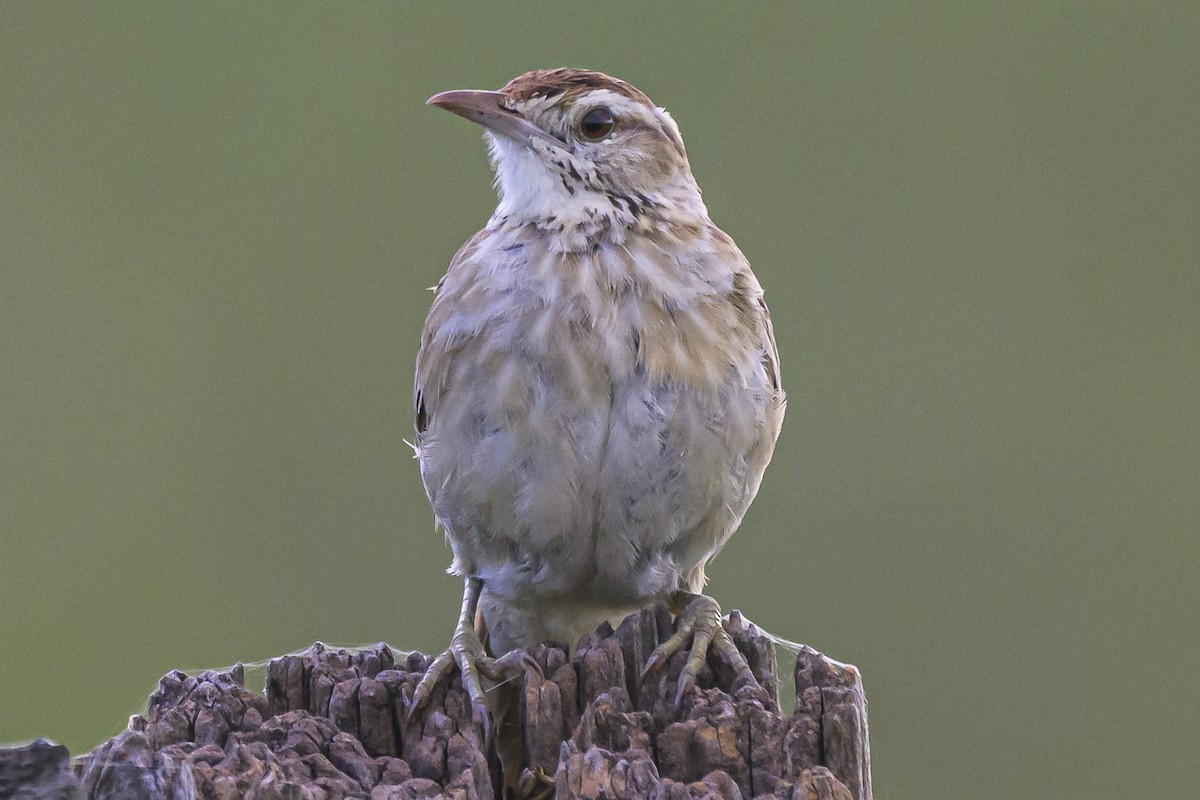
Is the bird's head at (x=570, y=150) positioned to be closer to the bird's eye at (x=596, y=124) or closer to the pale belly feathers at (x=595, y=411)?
the bird's eye at (x=596, y=124)

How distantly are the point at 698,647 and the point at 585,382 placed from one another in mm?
910

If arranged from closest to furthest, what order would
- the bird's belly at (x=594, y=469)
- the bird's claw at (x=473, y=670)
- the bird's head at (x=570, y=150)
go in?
the bird's claw at (x=473, y=670)
the bird's belly at (x=594, y=469)
the bird's head at (x=570, y=150)

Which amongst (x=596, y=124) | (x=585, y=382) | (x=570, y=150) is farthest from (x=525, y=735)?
(x=596, y=124)

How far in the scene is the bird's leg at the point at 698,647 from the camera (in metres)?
4.20

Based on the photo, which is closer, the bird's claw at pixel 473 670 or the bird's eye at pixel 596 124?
the bird's claw at pixel 473 670

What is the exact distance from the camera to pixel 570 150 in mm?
5266

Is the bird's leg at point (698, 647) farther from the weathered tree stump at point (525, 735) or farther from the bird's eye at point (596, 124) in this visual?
the bird's eye at point (596, 124)

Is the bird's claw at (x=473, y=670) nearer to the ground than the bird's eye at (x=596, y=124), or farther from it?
nearer to the ground

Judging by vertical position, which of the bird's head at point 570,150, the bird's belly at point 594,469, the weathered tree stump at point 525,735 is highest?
the bird's head at point 570,150

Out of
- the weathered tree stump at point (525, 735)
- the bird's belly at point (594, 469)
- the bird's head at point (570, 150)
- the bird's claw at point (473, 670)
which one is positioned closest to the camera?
the weathered tree stump at point (525, 735)

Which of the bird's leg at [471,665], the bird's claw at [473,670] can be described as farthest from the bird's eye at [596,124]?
the bird's claw at [473,670]

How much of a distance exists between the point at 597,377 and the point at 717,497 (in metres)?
0.52

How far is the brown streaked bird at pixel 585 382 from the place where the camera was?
486 centimetres

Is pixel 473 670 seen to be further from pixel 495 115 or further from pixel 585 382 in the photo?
pixel 495 115
